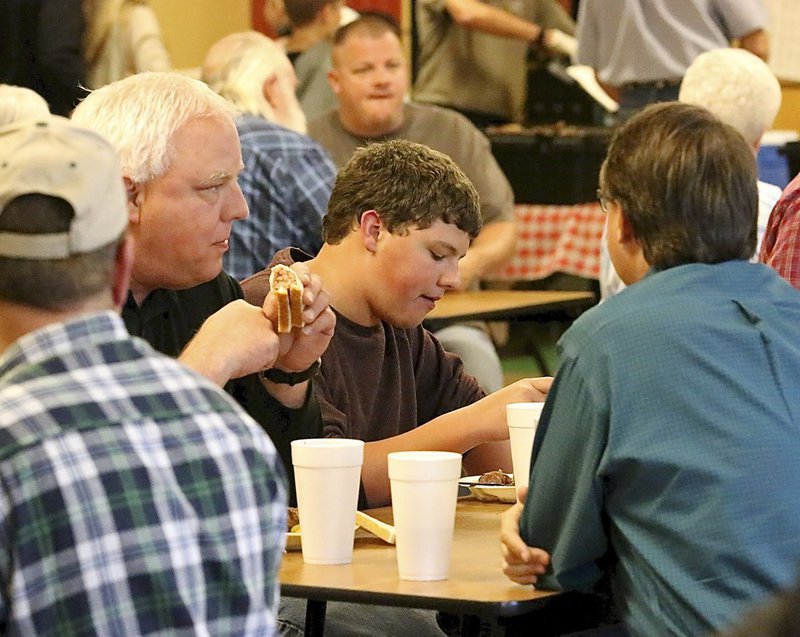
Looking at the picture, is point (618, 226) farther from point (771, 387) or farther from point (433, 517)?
point (433, 517)

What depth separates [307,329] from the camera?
2.38 metres

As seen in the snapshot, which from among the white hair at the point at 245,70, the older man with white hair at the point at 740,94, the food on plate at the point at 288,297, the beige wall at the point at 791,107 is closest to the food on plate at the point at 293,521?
the food on plate at the point at 288,297

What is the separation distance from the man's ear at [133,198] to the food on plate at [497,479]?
2.53 ft

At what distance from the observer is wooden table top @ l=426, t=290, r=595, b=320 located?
4.88m

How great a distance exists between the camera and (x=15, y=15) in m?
5.61

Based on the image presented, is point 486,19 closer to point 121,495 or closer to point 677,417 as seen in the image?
point 677,417

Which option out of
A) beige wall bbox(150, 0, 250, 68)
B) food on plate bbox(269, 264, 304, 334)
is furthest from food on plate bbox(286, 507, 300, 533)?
beige wall bbox(150, 0, 250, 68)

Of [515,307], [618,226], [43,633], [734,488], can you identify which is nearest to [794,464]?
[734,488]

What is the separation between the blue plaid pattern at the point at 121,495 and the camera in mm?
1355

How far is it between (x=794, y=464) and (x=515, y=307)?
312cm

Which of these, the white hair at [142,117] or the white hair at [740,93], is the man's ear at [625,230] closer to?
the white hair at [142,117]

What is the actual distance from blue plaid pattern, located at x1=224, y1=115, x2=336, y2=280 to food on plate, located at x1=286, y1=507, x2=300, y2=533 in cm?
218

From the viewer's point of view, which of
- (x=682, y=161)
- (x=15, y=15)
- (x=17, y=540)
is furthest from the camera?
(x=15, y=15)

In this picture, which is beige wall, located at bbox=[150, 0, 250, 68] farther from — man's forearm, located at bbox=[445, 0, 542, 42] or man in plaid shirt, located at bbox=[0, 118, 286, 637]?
man in plaid shirt, located at bbox=[0, 118, 286, 637]
